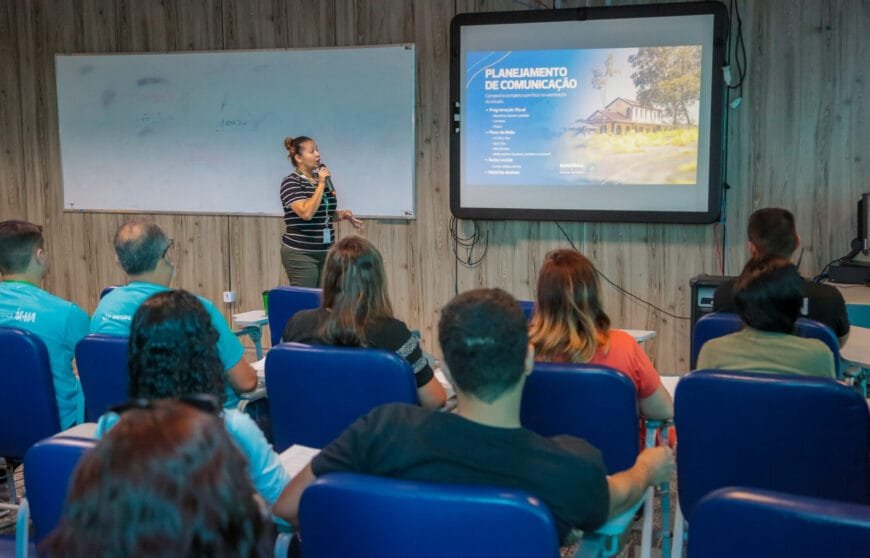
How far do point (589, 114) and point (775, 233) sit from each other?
6.29 ft

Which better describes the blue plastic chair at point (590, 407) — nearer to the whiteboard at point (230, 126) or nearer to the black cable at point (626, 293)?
the black cable at point (626, 293)

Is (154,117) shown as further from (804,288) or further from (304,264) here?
(804,288)

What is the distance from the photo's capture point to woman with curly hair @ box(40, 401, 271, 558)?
2.91 feet

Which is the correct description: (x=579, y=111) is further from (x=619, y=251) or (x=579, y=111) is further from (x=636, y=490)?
(x=636, y=490)

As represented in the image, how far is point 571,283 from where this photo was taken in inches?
103

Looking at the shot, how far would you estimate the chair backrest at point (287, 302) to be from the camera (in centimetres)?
387

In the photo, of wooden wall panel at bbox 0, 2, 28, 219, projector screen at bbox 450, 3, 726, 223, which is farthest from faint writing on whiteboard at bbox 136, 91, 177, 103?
projector screen at bbox 450, 3, 726, 223

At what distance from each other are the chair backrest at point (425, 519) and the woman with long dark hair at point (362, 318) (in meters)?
1.24

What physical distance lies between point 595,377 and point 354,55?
13.8ft

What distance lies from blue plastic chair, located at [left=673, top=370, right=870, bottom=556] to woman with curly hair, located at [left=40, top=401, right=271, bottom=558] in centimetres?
150

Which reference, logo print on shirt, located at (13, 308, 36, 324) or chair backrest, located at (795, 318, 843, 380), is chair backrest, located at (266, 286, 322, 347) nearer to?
logo print on shirt, located at (13, 308, 36, 324)

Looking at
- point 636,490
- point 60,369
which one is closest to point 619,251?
point 60,369

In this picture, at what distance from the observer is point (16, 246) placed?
3.16m

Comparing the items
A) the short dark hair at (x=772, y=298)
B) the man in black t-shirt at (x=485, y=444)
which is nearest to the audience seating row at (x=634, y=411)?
the short dark hair at (x=772, y=298)
